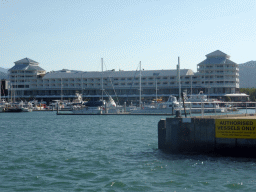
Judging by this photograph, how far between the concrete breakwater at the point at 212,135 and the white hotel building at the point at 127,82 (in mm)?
119345

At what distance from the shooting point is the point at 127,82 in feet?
546

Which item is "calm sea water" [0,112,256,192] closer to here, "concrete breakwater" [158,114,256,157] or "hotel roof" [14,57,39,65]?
"concrete breakwater" [158,114,256,157]

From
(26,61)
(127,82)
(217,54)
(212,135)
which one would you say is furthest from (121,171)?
(26,61)

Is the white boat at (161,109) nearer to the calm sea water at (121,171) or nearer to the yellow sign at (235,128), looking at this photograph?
the calm sea water at (121,171)

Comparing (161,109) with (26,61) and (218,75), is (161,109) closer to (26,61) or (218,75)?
(218,75)

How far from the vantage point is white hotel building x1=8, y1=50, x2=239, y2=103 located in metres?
157

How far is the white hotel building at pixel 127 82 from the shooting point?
516 ft

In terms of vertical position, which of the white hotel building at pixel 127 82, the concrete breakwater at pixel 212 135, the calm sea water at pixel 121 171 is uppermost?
the white hotel building at pixel 127 82

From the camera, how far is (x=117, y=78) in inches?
6599


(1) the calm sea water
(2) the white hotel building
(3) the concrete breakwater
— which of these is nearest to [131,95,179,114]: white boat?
(2) the white hotel building

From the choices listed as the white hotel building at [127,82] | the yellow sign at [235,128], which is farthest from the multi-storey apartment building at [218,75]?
the yellow sign at [235,128]

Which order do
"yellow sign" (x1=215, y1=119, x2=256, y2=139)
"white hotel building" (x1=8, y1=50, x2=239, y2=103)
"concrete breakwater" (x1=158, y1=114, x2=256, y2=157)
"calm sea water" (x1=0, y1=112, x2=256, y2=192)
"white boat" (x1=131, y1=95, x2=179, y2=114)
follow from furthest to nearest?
"white hotel building" (x1=8, y1=50, x2=239, y2=103)
"white boat" (x1=131, y1=95, x2=179, y2=114)
"concrete breakwater" (x1=158, y1=114, x2=256, y2=157)
"yellow sign" (x1=215, y1=119, x2=256, y2=139)
"calm sea water" (x1=0, y1=112, x2=256, y2=192)

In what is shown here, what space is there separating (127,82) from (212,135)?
145 metres

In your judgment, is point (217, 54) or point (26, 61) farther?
point (26, 61)
